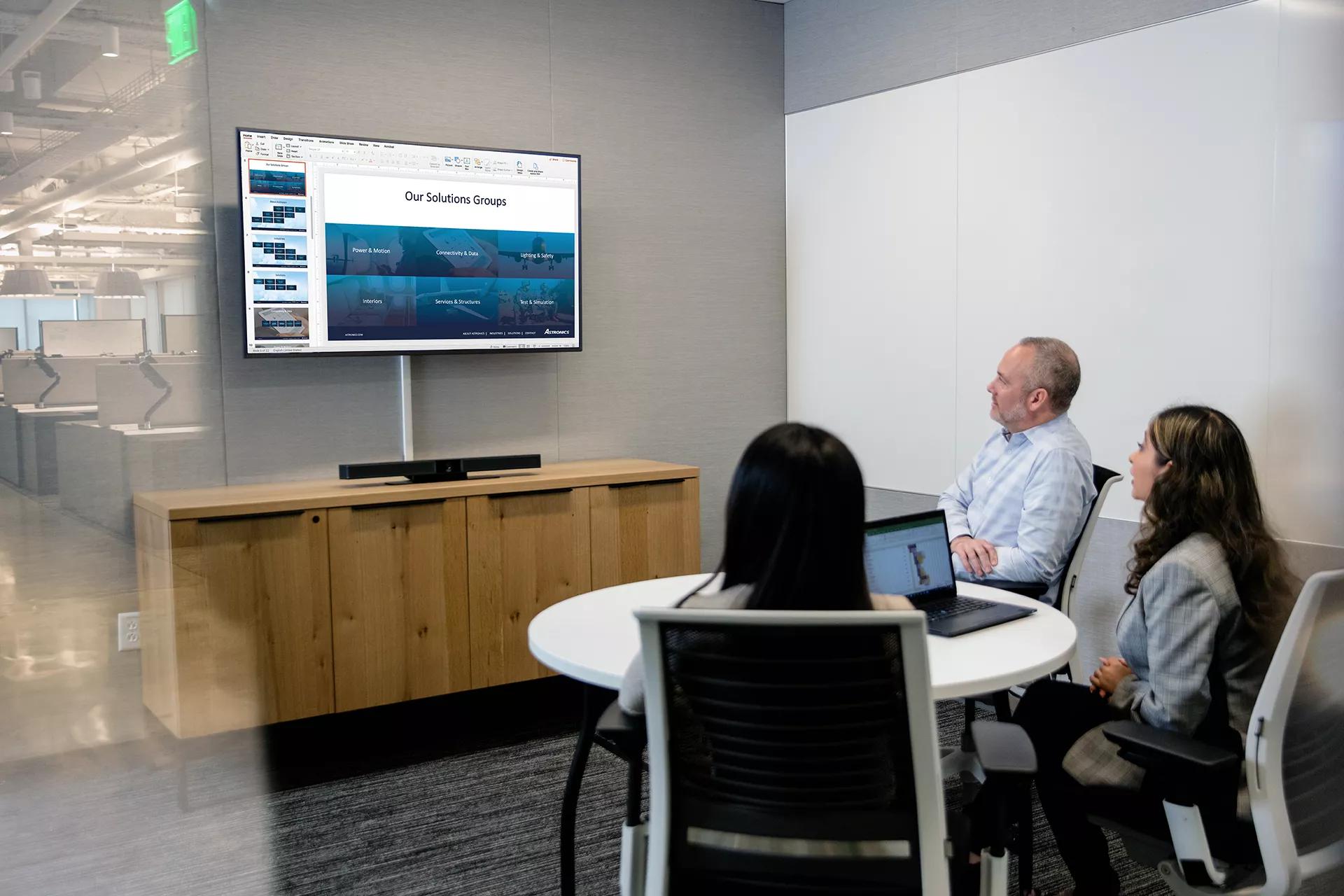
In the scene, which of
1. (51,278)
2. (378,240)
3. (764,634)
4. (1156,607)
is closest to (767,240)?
(378,240)

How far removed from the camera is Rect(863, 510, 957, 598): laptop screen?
7.70ft

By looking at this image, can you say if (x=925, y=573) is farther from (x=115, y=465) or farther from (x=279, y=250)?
(x=279, y=250)

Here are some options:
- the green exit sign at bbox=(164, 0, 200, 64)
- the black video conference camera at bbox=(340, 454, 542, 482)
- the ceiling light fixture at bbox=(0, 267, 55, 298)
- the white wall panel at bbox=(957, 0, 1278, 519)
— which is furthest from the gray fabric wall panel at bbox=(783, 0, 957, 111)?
the ceiling light fixture at bbox=(0, 267, 55, 298)

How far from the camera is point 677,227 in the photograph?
4.63 m

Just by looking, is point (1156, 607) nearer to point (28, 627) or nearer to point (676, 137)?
point (28, 627)

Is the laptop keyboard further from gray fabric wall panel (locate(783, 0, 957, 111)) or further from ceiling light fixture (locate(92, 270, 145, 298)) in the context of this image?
gray fabric wall panel (locate(783, 0, 957, 111))

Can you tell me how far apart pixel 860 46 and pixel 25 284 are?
398 cm

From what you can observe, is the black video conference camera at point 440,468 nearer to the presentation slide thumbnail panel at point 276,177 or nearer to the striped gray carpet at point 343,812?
the striped gray carpet at point 343,812

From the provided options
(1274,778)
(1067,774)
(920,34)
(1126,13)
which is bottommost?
(1067,774)

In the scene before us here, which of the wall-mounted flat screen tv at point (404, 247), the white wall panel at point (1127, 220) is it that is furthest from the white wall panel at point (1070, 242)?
the wall-mounted flat screen tv at point (404, 247)

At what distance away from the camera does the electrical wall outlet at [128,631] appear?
1.19 metres

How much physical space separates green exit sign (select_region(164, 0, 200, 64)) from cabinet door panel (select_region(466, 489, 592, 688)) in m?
2.53

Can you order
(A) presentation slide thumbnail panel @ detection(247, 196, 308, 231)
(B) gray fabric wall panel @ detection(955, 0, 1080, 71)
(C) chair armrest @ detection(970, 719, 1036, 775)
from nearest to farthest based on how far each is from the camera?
(C) chair armrest @ detection(970, 719, 1036, 775), (A) presentation slide thumbnail panel @ detection(247, 196, 308, 231), (B) gray fabric wall panel @ detection(955, 0, 1080, 71)

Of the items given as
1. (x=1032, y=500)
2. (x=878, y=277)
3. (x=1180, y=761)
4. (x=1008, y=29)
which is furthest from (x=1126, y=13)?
(x=1180, y=761)
